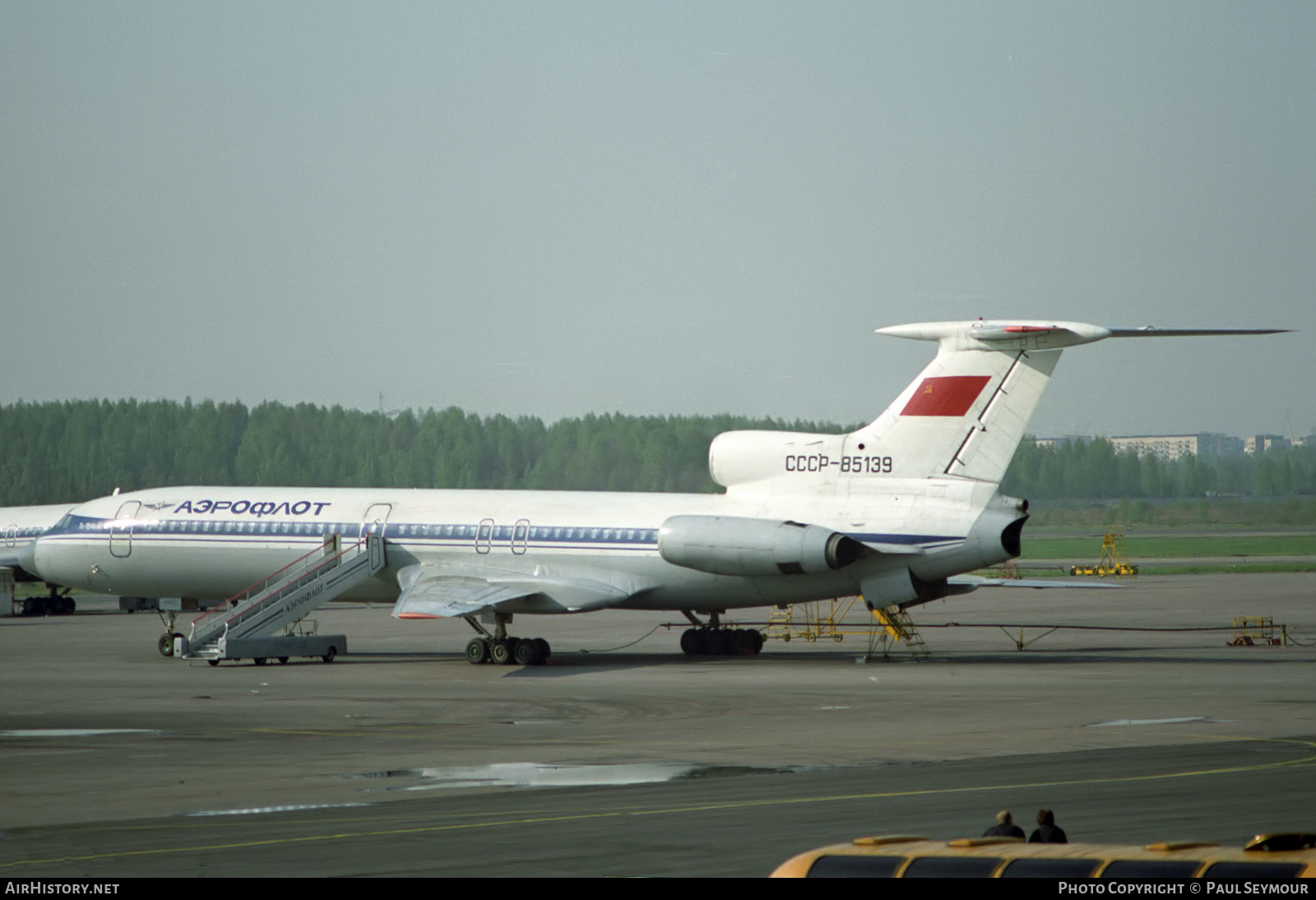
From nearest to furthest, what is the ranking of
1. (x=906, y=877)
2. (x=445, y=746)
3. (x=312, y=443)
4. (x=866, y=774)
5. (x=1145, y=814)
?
(x=906, y=877) → (x=1145, y=814) → (x=866, y=774) → (x=445, y=746) → (x=312, y=443)

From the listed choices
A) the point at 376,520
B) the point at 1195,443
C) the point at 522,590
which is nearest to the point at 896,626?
the point at 522,590

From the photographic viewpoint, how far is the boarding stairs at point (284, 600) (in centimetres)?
3962

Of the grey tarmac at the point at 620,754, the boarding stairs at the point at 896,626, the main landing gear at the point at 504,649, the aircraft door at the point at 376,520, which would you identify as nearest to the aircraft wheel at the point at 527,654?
the main landing gear at the point at 504,649

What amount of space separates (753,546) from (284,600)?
11.0m

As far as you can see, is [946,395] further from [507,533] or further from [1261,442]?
[1261,442]

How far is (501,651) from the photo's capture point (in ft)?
131

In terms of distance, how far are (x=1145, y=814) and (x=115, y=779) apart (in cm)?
1206

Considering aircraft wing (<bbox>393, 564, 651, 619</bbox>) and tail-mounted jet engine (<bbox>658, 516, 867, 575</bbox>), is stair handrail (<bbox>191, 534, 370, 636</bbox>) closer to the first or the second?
aircraft wing (<bbox>393, 564, 651, 619</bbox>)

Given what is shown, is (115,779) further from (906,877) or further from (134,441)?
(134,441)

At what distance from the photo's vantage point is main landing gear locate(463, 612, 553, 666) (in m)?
39.5

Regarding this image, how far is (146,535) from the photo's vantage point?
4453 centimetres

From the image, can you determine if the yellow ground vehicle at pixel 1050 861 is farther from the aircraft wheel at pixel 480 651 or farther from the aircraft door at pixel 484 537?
the aircraft door at pixel 484 537

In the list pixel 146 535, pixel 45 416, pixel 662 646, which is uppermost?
pixel 45 416

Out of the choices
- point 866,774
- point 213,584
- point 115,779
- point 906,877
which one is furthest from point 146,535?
point 906,877
